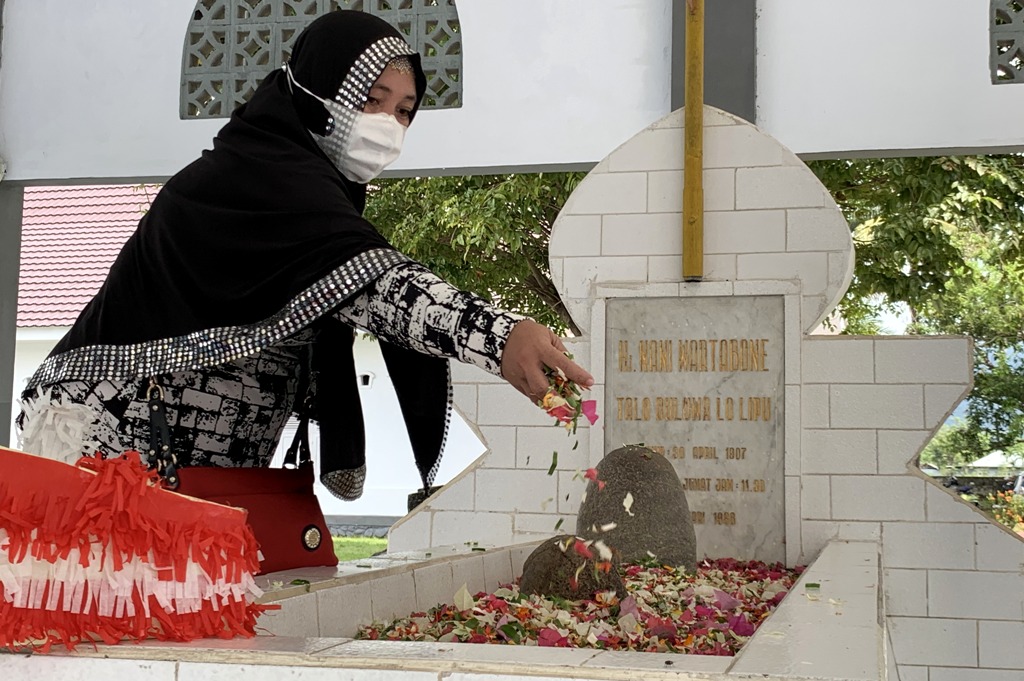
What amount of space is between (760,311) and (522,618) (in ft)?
Result: 8.78

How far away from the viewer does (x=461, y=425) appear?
15.0m

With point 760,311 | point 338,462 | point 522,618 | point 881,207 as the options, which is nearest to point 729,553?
point 760,311

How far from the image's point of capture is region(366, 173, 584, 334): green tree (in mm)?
9359

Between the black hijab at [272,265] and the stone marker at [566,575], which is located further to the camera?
the stone marker at [566,575]

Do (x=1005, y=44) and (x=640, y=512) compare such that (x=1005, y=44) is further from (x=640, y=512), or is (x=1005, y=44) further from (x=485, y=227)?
(x=485, y=227)

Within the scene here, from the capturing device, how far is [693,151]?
4.82 m

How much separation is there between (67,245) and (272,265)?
13.3 metres

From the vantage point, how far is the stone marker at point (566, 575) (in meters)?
2.75

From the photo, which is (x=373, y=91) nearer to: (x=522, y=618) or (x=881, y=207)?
(x=522, y=618)

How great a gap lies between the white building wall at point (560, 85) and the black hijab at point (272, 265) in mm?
3768

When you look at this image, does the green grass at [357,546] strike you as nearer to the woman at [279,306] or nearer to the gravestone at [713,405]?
the gravestone at [713,405]

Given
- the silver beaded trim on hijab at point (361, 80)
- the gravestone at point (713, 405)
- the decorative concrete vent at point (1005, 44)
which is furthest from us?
the decorative concrete vent at point (1005, 44)

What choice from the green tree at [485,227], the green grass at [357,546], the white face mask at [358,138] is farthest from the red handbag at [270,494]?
the green grass at [357,546]

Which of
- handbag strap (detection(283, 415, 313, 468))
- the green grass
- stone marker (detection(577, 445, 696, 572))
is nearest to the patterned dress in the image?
handbag strap (detection(283, 415, 313, 468))
